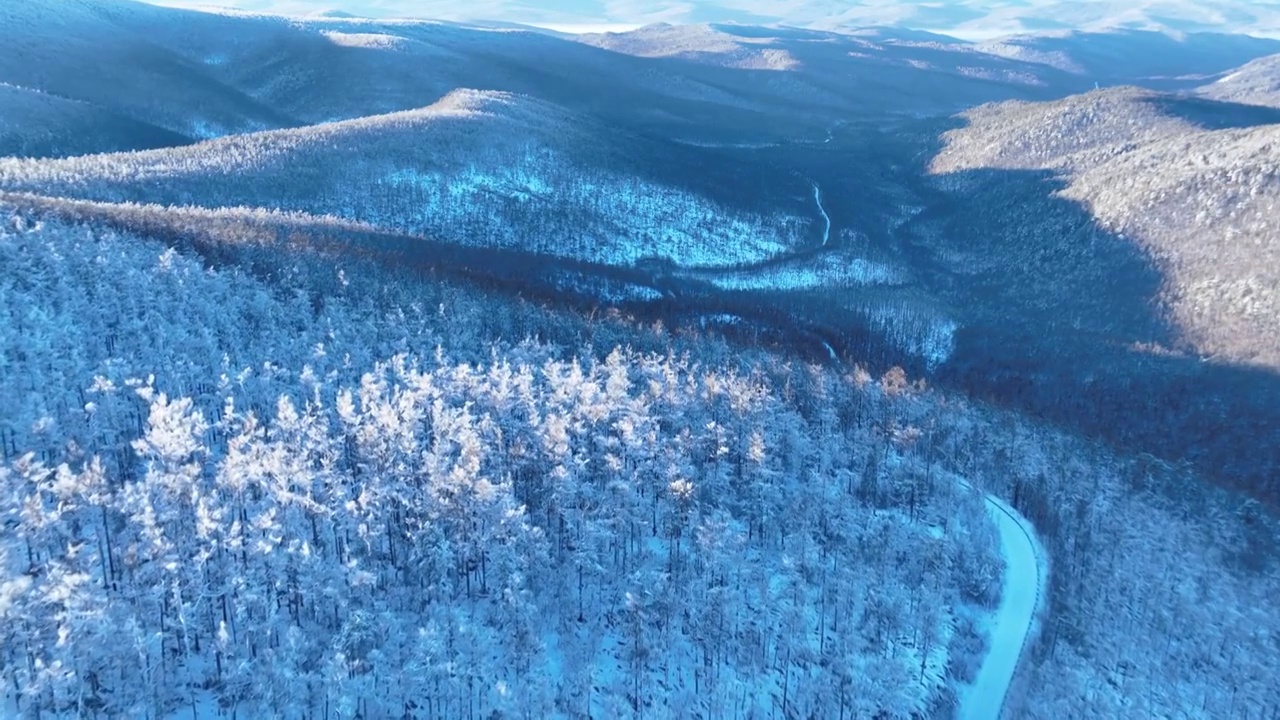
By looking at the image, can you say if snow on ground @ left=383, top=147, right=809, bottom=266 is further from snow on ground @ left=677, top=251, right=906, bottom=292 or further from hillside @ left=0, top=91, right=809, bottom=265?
snow on ground @ left=677, top=251, right=906, bottom=292

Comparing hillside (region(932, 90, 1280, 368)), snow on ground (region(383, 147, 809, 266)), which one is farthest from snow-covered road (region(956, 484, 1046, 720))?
snow on ground (region(383, 147, 809, 266))

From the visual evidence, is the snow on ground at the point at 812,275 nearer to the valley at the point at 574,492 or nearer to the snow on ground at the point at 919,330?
the snow on ground at the point at 919,330

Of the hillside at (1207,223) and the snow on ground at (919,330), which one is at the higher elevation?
the hillside at (1207,223)

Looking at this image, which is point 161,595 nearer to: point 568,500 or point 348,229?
point 568,500

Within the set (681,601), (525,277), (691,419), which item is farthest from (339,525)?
(525,277)

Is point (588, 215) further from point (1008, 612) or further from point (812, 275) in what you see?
point (1008, 612)

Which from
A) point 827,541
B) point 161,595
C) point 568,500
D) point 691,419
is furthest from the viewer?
point 691,419

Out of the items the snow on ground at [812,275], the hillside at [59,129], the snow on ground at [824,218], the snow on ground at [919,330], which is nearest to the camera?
the snow on ground at [919,330]

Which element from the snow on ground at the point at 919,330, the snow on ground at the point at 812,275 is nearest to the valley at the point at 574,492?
the snow on ground at the point at 919,330
